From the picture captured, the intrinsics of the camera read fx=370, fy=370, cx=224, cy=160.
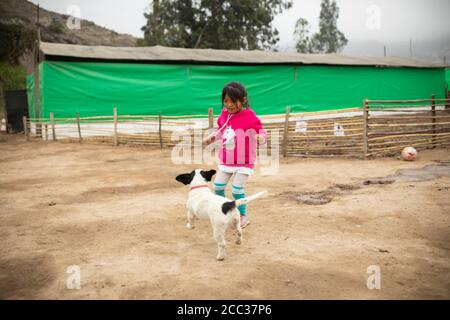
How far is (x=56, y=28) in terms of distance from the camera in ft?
139

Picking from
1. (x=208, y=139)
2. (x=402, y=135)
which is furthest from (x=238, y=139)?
(x=402, y=135)

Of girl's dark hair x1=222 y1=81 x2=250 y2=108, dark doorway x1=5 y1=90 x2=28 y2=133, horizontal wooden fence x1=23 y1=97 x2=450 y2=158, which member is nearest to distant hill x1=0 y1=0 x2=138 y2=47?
dark doorway x1=5 y1=90 x2=28 y2=133

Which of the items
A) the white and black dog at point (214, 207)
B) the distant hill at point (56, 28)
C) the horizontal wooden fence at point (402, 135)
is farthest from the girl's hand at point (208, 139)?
the distant hill at point (56, 28)

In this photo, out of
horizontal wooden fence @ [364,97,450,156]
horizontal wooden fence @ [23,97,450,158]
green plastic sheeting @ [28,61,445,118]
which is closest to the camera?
horizontal wooden fence @ [364,97,450,156]

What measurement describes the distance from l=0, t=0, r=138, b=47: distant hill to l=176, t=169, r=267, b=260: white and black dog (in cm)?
3514

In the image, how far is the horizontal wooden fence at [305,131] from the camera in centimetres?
973

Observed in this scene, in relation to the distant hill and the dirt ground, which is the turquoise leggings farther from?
the distant hill

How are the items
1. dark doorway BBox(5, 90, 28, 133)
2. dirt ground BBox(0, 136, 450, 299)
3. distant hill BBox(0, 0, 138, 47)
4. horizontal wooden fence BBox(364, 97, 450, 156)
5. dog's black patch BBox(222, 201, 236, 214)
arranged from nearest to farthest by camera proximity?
dirt ground BBox(0, 136, 450, 299) < dog's black patch BBox(222, 201, 236, 214) < horizontal wooden fence BBox(364, 97, 450, 156) < dark doorway BBox(5, 90, 28, 133) < distant hill BBox(0, 0, 138, 47)

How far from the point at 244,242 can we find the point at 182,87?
1368 cm

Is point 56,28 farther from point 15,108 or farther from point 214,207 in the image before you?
point 214,207

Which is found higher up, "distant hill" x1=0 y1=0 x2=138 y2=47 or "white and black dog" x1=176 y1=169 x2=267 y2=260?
"distant hill" x1=0 y1=0 x2=138 y2=47

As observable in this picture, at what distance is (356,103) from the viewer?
20.6 m

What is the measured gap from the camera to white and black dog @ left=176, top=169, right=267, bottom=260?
10.9 feet

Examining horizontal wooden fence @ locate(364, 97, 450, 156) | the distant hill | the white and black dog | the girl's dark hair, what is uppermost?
the distant hill
